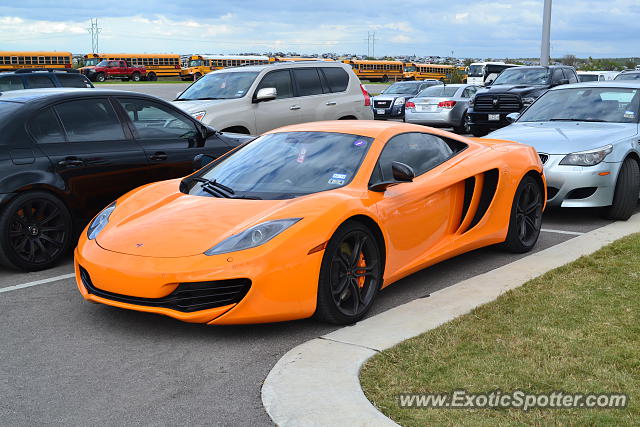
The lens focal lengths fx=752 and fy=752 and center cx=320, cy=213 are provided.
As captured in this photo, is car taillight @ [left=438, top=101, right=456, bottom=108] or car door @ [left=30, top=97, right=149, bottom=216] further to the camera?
car taillight @ [left=438, top=101, right=456, bottom=108]

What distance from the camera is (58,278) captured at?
634 cm

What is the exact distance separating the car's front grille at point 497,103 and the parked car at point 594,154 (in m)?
7.82

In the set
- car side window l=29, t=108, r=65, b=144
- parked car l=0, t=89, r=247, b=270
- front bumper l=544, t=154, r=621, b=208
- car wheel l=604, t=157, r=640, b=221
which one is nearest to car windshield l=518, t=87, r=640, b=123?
car wheel l=604, t=157, r=640, b=221

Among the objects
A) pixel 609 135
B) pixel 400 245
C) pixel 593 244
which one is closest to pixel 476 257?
pixel 593 244

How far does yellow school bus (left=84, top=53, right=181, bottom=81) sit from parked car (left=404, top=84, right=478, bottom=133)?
45.7m

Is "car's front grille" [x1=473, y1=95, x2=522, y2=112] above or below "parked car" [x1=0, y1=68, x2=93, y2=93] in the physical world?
below

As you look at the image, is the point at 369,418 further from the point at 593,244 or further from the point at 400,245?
the point at 593,244

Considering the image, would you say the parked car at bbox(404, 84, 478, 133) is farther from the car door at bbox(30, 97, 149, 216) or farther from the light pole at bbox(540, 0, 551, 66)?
the car door at bbox(30, 97, 149, 216)

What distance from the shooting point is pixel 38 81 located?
1525 cm

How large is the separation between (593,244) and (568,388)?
12.1 ft

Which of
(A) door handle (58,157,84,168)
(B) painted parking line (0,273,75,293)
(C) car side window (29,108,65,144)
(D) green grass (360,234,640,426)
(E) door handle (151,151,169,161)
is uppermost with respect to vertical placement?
(C) car side window (29,108,65,144)

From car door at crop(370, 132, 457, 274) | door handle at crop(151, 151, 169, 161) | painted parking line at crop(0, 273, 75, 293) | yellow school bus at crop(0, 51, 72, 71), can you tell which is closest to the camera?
car door at crop(370, 132, 457, 274)

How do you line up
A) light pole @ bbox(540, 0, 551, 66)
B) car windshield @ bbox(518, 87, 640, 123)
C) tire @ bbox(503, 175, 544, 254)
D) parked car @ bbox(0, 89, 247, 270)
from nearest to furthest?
1. parked car @ bbox(0, 89, 247, 270)
2. tire @ bbox(503, 175, 544, 254)
3. car windshield @ bbox(518, 87, 640, 123)
4. light pole @ bbox(540, 0, 551, 66)

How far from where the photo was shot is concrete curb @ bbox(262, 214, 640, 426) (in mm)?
3674
